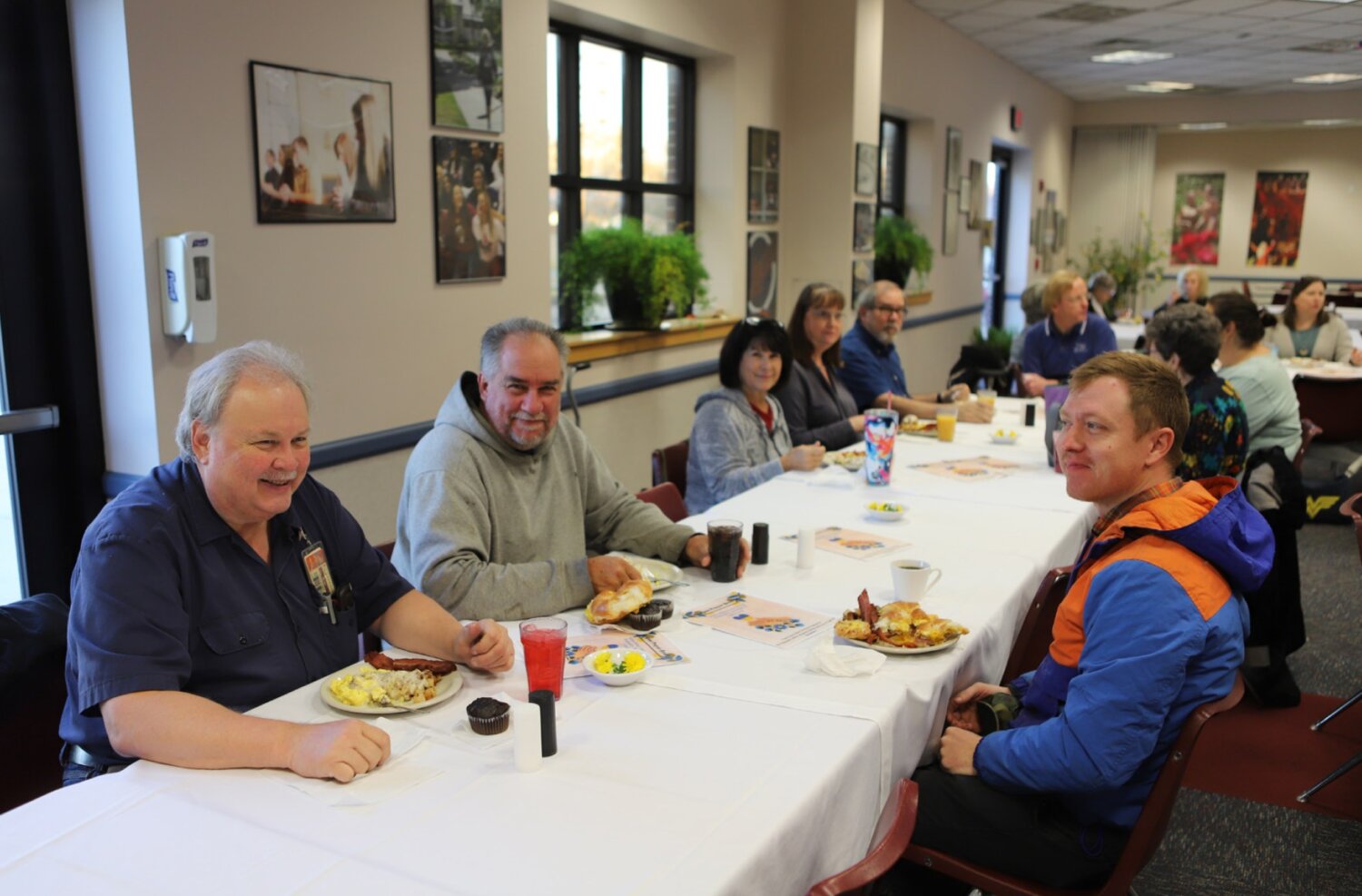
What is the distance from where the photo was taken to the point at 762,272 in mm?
6508

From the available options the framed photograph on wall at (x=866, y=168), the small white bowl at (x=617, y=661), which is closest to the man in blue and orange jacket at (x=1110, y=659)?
the small white bowl at (x=617, y=661)

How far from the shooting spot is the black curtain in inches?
113

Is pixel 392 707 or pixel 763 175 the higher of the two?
pixel 763 175

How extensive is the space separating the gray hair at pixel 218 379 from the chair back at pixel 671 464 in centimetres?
188

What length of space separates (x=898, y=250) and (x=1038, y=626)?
6.02 m

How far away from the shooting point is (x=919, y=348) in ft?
30.1

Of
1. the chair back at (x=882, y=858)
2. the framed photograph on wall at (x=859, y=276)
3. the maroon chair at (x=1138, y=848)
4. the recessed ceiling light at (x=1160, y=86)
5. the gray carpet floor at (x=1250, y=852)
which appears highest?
the recessed ceiling light at (x=1160, y=86)

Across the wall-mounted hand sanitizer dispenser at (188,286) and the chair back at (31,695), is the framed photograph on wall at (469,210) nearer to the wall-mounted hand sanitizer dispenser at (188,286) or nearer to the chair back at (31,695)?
the wall-mounted hand sanitizer dispenser at (188,286)

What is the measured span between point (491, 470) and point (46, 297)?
4.94 feet

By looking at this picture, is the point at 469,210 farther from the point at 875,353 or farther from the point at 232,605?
the point at 232,605

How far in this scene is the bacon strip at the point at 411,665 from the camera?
72.5 inches

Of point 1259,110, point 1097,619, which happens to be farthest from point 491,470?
point 1259,110

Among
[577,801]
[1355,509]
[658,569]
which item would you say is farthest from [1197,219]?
[577,801]

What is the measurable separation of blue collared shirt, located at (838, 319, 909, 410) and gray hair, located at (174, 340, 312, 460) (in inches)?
137
